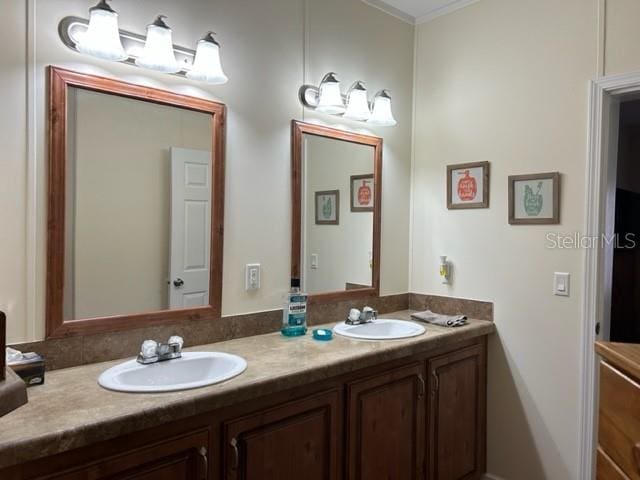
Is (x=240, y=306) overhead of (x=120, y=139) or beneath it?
beneath

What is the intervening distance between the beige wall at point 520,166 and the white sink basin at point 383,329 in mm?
440

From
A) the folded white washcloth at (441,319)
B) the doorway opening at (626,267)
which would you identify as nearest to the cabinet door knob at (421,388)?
the folded white washcloth at (441,319)

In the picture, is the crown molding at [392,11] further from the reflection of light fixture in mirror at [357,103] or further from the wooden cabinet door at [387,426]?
the wooden cabinet door at [387,426]

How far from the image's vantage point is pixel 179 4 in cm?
184

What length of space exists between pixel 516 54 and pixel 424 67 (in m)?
0.58

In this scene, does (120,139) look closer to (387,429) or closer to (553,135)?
(387,429)

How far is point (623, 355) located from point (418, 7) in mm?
2405

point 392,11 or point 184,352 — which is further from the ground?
point 392,11

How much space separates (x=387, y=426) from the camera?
1.95 metres

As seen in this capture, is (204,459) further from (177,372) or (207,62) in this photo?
(207,62)

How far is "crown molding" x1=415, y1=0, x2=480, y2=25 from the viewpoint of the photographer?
259 cm

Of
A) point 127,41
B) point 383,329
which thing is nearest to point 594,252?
point 383,329

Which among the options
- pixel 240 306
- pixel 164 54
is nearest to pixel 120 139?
pixel 164 54

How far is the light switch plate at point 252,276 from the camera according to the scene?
209 cm
